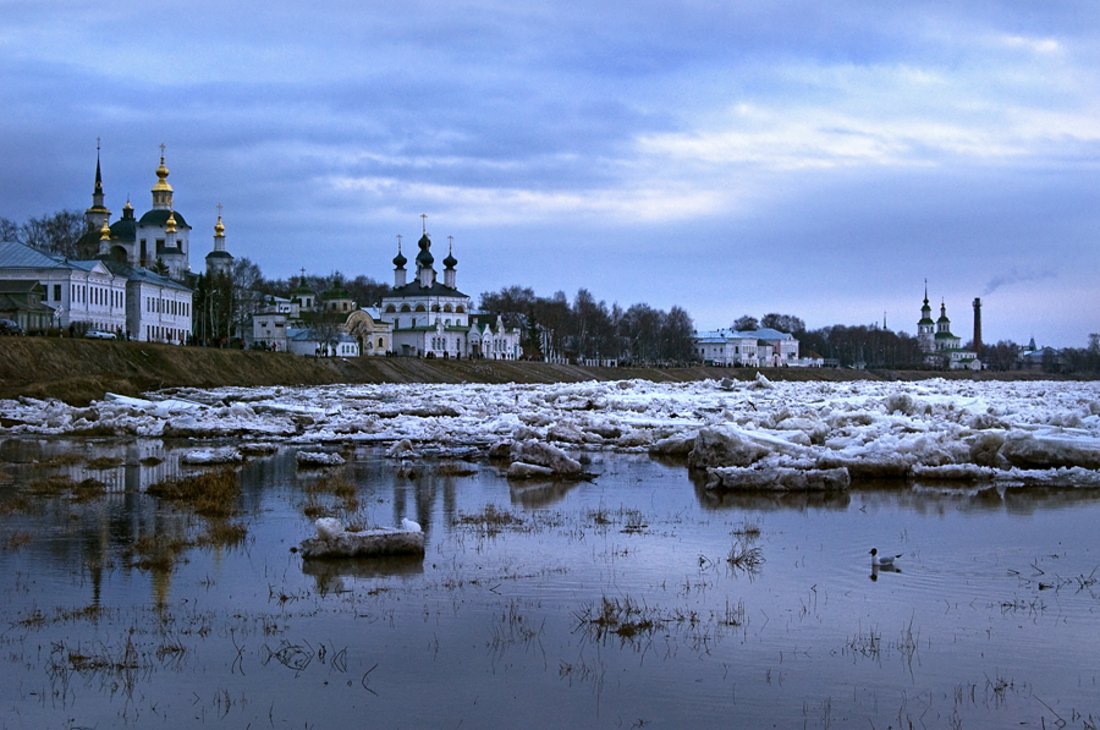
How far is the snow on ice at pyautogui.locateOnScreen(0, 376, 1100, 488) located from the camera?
20188mm

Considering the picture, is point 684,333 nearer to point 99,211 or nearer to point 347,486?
point 99,211

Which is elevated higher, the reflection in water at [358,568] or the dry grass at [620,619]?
the reflection in water at [358,568]

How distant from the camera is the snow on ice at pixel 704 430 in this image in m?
20.2

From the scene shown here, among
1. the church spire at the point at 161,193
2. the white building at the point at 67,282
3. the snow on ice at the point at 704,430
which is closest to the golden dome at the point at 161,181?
the church spire at the point at 161,193

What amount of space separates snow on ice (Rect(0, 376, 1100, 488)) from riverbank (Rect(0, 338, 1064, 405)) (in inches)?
141

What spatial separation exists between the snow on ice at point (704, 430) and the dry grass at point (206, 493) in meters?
5.26

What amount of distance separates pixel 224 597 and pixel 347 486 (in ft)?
25.2

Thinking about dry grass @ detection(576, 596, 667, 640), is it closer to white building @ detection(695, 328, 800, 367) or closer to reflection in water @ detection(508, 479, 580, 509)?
reflection in water @ detection(508, 479, 580, 509)

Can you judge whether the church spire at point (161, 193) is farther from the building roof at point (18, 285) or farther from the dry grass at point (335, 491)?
the dry grass at point (335, 491)

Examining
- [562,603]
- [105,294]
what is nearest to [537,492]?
[562,603]

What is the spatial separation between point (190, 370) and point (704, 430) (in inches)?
1806

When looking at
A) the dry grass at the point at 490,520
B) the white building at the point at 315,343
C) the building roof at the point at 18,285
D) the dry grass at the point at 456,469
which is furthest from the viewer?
the white building at the point at 315,343

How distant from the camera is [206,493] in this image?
55.3ft

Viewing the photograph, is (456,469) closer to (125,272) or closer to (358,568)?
(358,568)
